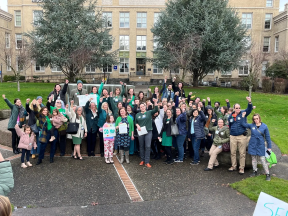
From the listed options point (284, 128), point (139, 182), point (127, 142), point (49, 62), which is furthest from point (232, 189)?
point (49, 62)

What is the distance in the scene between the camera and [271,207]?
3.30 meters

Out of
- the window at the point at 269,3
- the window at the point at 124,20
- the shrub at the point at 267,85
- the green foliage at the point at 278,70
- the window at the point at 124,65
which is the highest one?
the window at the point at 269,3

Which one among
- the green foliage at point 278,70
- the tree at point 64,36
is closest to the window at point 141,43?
the tree at point 64,36

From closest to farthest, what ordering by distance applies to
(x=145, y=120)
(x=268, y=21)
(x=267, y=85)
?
(x=145, y=120), (x=267, y=85), (x=268, y=21)

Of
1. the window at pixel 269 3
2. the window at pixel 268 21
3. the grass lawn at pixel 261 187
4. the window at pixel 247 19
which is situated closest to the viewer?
the grass lawn at pixel 261 187

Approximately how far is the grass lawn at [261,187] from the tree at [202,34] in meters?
19.0

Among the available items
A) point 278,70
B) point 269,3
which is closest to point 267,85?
point 278,70

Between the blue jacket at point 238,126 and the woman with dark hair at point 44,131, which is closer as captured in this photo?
the blue jacket at point 238,126

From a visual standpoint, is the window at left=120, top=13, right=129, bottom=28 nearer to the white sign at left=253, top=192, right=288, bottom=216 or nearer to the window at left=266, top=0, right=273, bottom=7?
the window at left=266, top=0, right=273, bottom=7

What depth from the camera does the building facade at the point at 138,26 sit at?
41.8 metres

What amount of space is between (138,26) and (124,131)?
3785 centimetres

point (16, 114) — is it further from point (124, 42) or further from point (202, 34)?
point (124, 42)

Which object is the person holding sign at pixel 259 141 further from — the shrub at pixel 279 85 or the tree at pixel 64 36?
the shrub at pixel 279 85

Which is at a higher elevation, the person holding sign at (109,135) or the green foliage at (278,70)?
the green foliage at (278,70)
